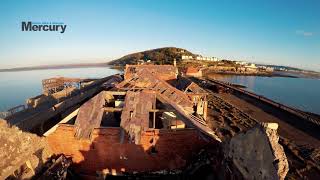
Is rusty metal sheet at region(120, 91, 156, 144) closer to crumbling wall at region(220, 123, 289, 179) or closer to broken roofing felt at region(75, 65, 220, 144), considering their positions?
broken roofing felt at region(75, 65, 220, 144)

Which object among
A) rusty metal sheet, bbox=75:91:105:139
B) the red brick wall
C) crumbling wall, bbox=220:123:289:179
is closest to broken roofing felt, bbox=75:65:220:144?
rusty metal sheet, bbox=75:91:105:139

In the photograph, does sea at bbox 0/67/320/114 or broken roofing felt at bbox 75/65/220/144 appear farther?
sea at bbox 0/67/320/114

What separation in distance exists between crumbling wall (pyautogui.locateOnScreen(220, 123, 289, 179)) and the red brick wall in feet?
9.99

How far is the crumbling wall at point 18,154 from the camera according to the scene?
28.1 ft

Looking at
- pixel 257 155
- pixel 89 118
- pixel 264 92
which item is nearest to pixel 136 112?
pixel 89 118

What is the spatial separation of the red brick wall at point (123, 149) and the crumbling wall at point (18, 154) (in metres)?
1.32

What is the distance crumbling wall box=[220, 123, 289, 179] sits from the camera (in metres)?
6.59

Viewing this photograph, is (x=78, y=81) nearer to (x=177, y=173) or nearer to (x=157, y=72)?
(x=157, y=72)

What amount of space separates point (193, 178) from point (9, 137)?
7.20 meters

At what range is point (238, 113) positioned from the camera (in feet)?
88.5

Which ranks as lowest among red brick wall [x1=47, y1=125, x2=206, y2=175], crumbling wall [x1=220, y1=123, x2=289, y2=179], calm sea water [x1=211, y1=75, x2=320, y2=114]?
calm sea water [x1=211, y1=75, x2=320, y2=114]

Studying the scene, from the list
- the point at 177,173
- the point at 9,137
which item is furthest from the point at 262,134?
the point at 9,137

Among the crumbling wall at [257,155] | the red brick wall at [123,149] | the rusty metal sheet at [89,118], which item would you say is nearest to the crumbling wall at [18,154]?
the red brick wall at [123,149]

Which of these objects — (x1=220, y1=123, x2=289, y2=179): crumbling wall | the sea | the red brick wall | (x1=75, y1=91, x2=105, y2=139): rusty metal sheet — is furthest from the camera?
the sea
